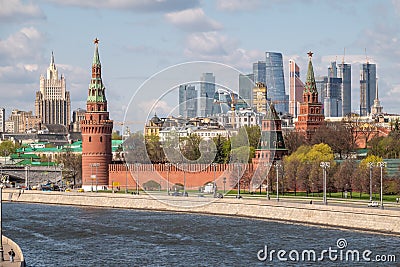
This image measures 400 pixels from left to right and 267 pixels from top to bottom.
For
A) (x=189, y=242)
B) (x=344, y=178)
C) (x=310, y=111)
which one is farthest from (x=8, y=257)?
(x=310, y=111)

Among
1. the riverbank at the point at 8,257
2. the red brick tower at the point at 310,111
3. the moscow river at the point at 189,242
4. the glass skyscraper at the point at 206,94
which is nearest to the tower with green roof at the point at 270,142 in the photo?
the moscow river at the point at 189,242

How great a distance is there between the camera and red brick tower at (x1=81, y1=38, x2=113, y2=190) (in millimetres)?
122375

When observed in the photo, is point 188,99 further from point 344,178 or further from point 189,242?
point 344,178

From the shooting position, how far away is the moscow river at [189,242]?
57.4m

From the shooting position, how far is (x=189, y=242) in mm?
66938

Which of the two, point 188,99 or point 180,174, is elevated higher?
point 188,99

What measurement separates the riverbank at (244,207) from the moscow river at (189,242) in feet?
4.24

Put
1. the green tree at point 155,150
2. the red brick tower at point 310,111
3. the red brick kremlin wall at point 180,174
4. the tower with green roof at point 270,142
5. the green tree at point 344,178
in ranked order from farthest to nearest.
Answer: the red brick tower at point 310,111, the green tree at point 155,150, the red brick kremlin wall at point 180,174, the tower with green roof at point 270,142, the green tree at point 344,178

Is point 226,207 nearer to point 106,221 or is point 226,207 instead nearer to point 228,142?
point 106,221

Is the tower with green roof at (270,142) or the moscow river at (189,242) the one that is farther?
the tower with green roof at (270,142)

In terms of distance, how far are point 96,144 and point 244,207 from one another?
4105 cm

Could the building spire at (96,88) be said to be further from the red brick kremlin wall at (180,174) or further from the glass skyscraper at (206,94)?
the glass skyscraper at (206,94)

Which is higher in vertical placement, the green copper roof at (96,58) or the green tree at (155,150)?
the green copper roof at (96,58)

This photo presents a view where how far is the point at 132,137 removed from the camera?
374 feet
